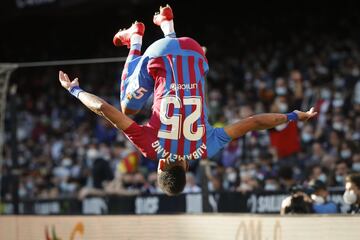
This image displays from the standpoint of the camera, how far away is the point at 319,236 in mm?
7617

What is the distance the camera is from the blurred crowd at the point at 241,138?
43.8 feet

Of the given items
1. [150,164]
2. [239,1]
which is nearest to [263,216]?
[150,164]

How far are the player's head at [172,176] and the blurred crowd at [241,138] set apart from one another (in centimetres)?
348

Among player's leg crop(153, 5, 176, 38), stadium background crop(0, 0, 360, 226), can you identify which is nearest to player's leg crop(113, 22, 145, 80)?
player's leg crop(153, 5, 176, 38)

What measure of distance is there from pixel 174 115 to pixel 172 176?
0.54 meters

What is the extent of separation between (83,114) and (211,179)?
804cm

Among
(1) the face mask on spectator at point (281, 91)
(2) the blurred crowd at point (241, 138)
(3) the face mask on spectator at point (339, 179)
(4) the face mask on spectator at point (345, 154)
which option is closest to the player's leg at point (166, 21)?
(2) the blurred crowd at point (241, 138)

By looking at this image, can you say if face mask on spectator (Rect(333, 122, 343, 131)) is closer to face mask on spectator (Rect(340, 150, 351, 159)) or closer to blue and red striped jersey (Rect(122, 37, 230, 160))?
face mask on spectator (Rect(340, 150, 351, 159))

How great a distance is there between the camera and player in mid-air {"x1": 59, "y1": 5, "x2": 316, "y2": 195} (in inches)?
289

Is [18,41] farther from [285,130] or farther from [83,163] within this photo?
[285,130]

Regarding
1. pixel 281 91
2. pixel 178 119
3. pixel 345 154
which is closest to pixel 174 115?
pixel 178 119

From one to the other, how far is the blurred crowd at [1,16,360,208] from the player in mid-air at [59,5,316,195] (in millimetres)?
3497

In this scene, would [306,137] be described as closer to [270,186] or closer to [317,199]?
[270,186]

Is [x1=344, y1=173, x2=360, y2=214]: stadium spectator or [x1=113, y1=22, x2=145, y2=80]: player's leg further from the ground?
[x1=113, y1=22, x2=145, y2=80]: player's leg
